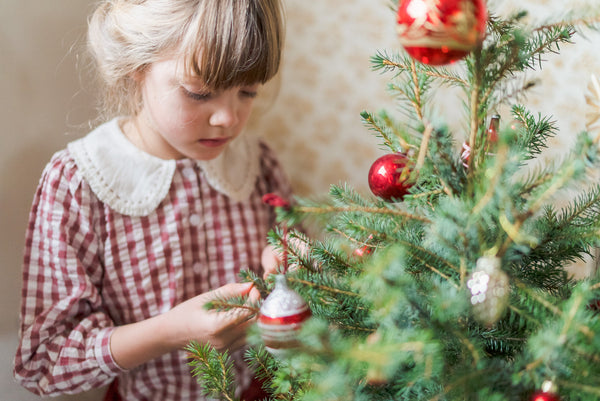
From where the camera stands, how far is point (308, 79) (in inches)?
46.9

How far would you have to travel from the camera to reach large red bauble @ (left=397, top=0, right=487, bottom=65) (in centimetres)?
38

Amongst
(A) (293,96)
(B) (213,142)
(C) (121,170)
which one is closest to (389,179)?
(B) (213,142)

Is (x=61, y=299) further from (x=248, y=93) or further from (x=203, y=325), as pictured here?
(x=248, y=93)

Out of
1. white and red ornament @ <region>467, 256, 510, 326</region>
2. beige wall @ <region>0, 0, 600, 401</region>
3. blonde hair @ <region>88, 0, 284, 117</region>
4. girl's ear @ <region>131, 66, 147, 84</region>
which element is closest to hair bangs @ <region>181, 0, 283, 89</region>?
blonde hair @ <region>88, 0, 284, 117</region>

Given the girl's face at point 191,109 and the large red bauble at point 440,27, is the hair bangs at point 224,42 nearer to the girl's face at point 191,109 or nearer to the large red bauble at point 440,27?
the girl's face at point 191,109

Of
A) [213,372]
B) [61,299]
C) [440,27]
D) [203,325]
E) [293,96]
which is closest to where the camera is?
[440,27]

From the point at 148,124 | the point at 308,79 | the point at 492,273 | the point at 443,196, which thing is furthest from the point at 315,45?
the point at 492,273

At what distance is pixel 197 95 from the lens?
76cm

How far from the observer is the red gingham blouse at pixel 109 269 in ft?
2.60

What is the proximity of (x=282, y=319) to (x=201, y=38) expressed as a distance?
446mm

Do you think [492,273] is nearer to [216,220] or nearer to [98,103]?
[216,220]

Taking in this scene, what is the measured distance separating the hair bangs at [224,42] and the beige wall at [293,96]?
342 millimetres

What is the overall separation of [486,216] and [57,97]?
823 millimetres

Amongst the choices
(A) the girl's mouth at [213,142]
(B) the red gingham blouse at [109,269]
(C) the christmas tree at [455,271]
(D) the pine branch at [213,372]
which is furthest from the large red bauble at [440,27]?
(B) the red gingham blouse at [109,269]
